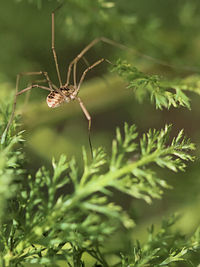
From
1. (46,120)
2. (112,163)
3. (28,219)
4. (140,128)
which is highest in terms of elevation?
(112,163)

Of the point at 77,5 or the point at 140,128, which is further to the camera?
the point at 140,128

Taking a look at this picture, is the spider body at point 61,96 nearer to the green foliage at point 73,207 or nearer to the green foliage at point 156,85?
the green foliage at point 156,85

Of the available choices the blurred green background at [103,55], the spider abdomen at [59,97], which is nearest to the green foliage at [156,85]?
the blurred green background at [103,55]

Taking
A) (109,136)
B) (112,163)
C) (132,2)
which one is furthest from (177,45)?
(112,163)

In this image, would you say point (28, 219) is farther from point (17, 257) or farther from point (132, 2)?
point (132, 2)

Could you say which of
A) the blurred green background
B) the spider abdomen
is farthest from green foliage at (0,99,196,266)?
the spider abdomen

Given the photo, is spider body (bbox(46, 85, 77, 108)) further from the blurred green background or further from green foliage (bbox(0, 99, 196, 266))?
green foliage (bbox(0, 99, 196, 266))
